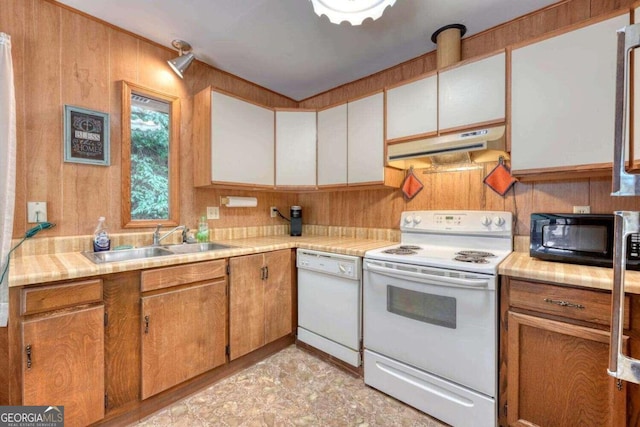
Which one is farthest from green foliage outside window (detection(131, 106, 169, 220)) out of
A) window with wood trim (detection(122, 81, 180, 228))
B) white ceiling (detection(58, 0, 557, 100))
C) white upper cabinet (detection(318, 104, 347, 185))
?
white upper cabinet (detection(318, 104, 347, 185))

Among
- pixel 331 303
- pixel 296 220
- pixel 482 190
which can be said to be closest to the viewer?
pixel 482 190

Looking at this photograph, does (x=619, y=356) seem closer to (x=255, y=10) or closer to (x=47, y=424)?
(x=47, y=424)

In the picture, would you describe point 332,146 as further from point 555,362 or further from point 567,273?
point 555,362

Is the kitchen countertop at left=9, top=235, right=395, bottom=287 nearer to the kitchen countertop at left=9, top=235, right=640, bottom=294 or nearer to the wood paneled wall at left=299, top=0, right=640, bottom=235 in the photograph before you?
the kitchen countertop at left=9, top=235, right=640, bottom=294

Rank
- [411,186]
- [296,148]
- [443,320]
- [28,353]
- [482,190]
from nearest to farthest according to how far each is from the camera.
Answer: [28,353]
[443,320]
[482,190]
[411,186]
[296,148]

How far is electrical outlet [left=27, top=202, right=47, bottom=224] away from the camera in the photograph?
1.65 metres

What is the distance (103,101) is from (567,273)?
2814mm

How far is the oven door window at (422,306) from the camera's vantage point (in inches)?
61.9

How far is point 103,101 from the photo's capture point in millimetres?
1922

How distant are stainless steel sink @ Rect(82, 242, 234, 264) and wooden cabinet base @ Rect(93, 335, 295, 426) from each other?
0.82m

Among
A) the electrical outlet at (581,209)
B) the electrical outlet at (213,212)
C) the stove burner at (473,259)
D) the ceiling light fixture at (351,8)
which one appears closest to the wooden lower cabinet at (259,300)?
the electrical outlet at (213,212)

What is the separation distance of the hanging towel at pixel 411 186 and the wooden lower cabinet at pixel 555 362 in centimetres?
108

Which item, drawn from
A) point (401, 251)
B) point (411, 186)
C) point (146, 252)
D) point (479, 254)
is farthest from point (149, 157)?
point (479, 254)

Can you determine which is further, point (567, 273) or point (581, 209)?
point (581, 209)
